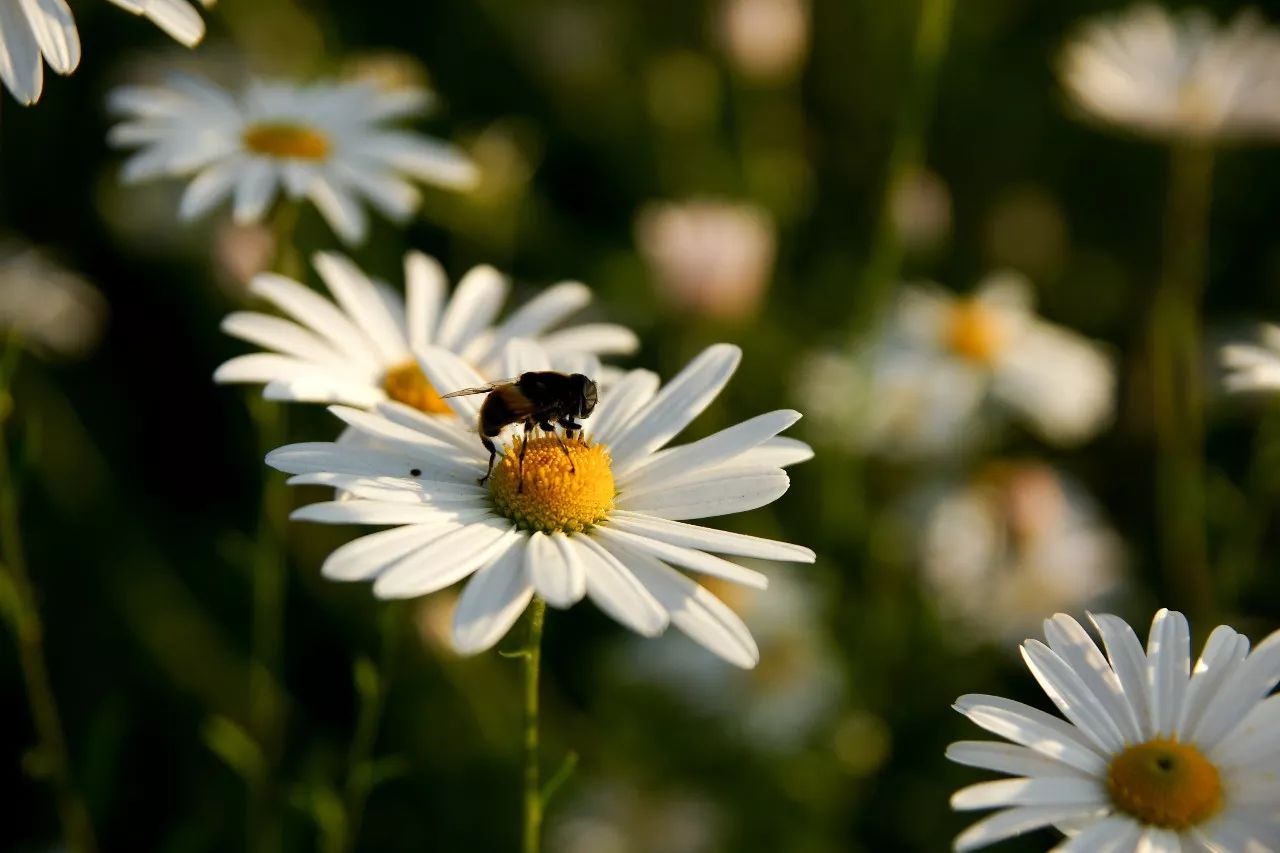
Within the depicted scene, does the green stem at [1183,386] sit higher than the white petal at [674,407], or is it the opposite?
the green stem at [1183,386]

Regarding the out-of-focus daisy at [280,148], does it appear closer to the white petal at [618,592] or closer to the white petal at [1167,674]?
the white petal at [618,592]

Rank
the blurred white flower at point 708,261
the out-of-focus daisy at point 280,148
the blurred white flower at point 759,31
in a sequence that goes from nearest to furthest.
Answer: the out-of-focus daisy at point 280,148 → the blurred white flower at point 708,261 → the blurred white flower at point 759,31

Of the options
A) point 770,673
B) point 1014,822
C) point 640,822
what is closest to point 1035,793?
point 1014,822

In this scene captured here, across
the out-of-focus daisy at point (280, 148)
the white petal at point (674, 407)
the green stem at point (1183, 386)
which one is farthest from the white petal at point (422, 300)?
the green stem at point (1183, 386)

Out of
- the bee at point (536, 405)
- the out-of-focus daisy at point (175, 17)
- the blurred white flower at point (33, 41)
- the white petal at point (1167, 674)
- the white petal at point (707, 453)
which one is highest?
the out-of-focus daisy at point (175, 17)

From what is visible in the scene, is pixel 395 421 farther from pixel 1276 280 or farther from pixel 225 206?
pixel 1276 280
